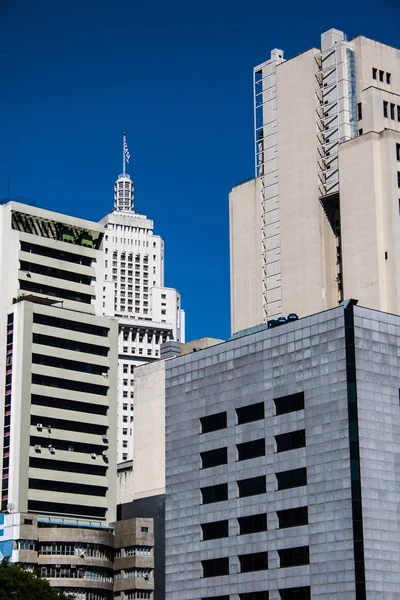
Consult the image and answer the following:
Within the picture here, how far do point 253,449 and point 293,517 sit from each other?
9.26m

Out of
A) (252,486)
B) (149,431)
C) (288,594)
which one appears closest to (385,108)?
(149,431)

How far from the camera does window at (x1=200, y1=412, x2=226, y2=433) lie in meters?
129

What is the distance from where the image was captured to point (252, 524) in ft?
398

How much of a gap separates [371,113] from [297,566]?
230 feet

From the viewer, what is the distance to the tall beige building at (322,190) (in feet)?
502

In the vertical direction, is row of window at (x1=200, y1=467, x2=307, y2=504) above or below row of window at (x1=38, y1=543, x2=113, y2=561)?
above

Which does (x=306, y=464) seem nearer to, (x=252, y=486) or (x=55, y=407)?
(x=252, y=486)

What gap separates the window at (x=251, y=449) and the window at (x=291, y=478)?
3.68m

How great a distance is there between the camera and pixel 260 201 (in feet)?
563

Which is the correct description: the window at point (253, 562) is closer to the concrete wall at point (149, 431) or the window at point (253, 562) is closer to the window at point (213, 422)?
the window at point (213, 422)

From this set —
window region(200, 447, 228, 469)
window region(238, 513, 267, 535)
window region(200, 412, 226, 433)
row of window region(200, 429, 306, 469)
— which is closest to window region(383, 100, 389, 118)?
window region(200, 412, 226, 433)

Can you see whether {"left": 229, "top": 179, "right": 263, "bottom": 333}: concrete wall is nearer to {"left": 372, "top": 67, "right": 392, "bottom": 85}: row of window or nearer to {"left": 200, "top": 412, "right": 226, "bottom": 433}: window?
{"left": 372, "top": 67, "right": 392, "bottom": 85}: row of window

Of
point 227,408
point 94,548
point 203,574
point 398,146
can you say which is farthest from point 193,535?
point 398,146

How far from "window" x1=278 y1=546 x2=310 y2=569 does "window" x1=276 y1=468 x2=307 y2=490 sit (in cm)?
604
